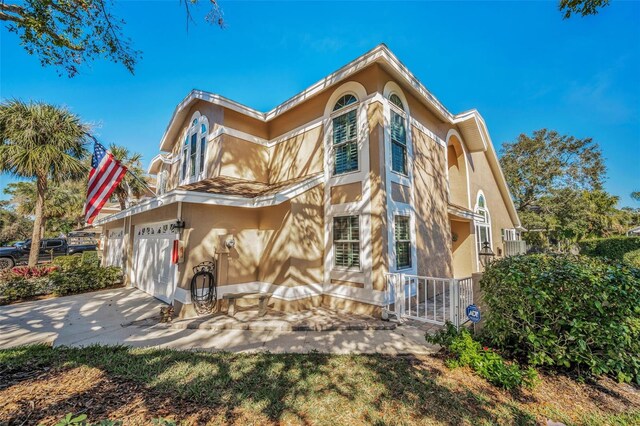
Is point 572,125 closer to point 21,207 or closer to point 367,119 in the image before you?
point 367,119

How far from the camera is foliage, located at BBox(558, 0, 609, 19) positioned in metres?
5.02

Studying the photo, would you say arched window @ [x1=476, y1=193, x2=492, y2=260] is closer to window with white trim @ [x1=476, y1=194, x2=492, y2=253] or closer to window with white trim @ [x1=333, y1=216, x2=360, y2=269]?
window with white trim @ [x1=476, y1=194, x2=492, y2=253]

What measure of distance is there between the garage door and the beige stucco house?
0.06 m

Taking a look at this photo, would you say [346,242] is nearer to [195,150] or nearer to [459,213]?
[459,213]

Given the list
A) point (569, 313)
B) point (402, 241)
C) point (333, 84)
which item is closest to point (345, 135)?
point (333, 84)

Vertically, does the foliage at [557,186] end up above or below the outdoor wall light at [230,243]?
above

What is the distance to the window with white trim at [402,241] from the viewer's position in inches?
301

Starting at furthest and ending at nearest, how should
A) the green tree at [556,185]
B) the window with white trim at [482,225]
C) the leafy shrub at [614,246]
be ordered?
the green tree at [556,185] → the leafy shrub at [614,246] → the window with white trim at [482,225]

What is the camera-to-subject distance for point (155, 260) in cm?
908

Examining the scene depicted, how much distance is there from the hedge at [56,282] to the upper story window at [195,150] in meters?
5.17

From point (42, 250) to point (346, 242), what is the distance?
28226 millimetres

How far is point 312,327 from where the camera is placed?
596cm

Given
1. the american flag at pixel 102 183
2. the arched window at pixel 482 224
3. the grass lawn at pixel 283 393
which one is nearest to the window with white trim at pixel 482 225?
the arched window at pixel 482 224

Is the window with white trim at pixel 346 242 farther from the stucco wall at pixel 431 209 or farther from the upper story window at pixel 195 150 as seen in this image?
the upper story window at pixel 195 150
